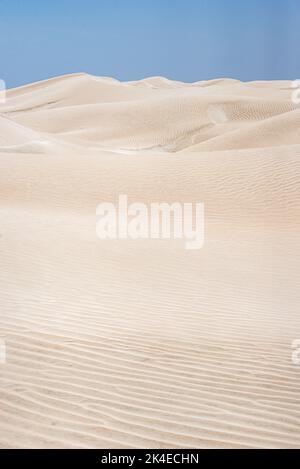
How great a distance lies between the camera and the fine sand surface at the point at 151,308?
3.67 metres

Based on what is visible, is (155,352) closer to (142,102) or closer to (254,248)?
(254,248)

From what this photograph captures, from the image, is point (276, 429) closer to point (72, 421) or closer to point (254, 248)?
point (72, 421)

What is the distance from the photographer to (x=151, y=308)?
244 inches

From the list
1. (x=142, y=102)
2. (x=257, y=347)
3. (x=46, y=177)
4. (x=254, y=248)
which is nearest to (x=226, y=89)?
(x=142, y=102)

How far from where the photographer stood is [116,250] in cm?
899

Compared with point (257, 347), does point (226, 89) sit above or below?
above

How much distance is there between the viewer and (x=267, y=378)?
4500mm

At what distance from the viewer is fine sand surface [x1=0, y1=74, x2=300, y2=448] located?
3674mm

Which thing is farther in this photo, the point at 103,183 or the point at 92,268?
the point at 103,183
